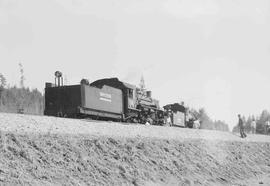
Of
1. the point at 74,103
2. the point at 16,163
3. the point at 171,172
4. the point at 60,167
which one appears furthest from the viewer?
the point at 74,103

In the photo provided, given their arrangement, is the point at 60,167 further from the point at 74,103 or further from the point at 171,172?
the point at 74,103

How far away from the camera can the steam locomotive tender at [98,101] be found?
2153cm

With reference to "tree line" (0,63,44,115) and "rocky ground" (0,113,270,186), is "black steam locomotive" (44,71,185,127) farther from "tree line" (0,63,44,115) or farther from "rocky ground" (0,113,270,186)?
"tree line" (0,63,44,115)

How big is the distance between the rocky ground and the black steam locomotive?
3.16 metres

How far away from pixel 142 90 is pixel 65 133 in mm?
16304

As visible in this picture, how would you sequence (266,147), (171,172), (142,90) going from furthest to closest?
(142,90)
(266,147)
(171,172)

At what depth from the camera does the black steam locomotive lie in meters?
21.6

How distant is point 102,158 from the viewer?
509 inches

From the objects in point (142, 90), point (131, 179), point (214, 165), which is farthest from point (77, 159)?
point (142, 90)

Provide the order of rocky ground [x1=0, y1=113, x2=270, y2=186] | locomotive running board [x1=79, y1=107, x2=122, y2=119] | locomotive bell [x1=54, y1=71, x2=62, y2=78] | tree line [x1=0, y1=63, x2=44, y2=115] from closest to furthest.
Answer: rocky ground [x1=0, y1=113, x2=270, y2=186] < locomotive running board [x1=79, y1=107, x2=122, y2=119] < locomotive bell [x1=54, y1=71, x2=62, y2=78] < tree line [x1=0, y1=63, x2=44, y2=115]

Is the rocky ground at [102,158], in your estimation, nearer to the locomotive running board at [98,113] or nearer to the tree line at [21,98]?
the locomotive running board at [98,113]

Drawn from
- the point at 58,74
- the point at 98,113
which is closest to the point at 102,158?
the point at 98,113

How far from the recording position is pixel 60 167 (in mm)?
11203

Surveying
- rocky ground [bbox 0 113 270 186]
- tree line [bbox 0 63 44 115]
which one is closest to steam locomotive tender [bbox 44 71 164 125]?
rocky ground [bbox 0 113 270 186]
